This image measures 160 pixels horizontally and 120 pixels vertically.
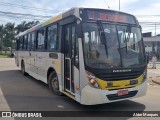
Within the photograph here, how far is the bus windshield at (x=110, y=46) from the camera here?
6035mm

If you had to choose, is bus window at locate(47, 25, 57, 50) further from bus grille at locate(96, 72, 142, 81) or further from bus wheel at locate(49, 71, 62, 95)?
bus grille at locate(96, 72, 142, 81)

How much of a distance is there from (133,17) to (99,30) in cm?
160

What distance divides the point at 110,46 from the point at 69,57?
4.69 ft

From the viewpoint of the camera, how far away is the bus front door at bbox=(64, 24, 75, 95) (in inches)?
265

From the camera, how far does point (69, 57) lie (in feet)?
22.8

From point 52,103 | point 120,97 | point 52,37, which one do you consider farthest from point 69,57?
point 120,97

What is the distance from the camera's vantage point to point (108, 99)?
603cm

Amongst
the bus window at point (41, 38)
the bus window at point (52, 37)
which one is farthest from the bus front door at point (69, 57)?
the bus window at point (41, 38)

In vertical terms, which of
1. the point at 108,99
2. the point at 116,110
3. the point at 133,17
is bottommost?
the point at 116,110

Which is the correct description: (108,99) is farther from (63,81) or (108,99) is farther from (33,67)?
(33,67)

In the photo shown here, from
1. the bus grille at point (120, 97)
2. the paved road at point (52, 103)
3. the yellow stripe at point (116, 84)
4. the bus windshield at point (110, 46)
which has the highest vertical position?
the bus windshield at point (110, 46)

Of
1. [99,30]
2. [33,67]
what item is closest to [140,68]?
[99,30]

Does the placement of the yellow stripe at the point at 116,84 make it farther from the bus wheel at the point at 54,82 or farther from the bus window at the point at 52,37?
the bus window at the point at 52,37

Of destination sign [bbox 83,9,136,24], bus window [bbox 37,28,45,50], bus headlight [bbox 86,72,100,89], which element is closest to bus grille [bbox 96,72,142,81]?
bus headlight [bbox 86,72,100,89]
